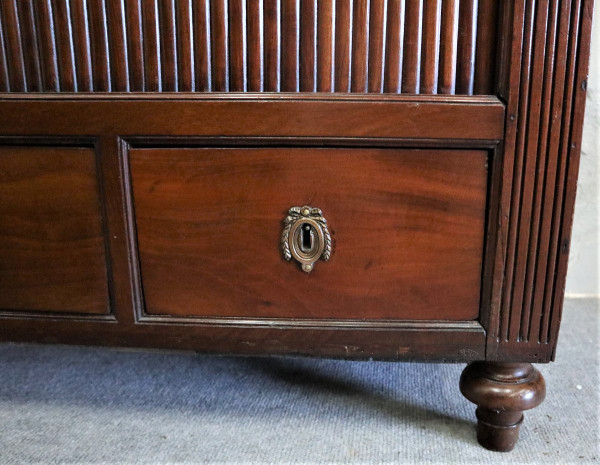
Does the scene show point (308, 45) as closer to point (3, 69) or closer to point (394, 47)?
point (394, 47)

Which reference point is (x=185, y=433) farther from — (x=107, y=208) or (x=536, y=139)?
(x=536, y=139)

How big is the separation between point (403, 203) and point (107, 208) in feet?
1.02

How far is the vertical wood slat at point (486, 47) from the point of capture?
0.57m

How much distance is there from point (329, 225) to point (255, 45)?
0.64ft

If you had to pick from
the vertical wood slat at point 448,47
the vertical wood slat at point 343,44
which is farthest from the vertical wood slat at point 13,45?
the vertical wood slat at point 448,47

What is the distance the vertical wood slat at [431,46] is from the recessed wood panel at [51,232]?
35 cm

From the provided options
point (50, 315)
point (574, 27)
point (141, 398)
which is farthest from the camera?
point (141, 398)

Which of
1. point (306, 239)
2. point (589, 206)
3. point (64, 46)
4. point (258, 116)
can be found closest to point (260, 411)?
point (306, 239)

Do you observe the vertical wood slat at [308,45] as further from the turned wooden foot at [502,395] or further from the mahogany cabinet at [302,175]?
the turned wooden foot at [502,395]

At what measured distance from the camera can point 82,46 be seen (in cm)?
61

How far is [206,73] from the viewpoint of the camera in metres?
0.61

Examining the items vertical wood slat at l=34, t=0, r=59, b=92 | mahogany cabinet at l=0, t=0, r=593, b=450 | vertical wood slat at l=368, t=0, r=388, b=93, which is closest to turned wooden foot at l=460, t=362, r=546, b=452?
mahogany cabinet at l=0, t=0, r=593, b=450

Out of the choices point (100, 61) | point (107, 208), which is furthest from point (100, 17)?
point (107, 208)

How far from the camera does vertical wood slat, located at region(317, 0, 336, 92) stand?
1.90ft
